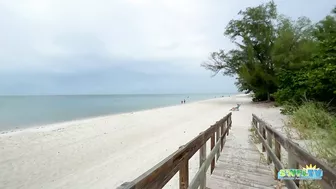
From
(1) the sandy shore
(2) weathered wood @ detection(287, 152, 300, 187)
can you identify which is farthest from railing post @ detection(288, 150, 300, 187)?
(1) the sandy shore

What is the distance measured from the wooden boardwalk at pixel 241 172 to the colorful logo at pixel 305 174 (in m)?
1.10

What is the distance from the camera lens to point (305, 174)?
7.52ft

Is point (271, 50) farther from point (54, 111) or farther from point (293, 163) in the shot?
point (54, 111)

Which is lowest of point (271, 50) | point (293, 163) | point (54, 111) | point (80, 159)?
point (54, 111)

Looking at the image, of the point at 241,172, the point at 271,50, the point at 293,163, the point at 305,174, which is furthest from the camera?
the point at 271,50

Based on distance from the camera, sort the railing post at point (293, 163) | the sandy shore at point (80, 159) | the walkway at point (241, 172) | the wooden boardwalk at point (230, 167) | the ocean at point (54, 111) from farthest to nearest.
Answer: the ocean at point (54, 111) < the sandy shore at point (80, 159) < the walkway at point (241, 172) < the railing post at point (293, 163) < the wooden boardwalk at point (230, 167)

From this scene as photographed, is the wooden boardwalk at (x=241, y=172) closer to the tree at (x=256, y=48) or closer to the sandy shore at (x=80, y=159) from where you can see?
the sandy shore at (x=80, y=159)

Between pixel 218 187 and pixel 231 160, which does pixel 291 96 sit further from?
pixel 218 187

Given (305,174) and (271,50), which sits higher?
(271,50)

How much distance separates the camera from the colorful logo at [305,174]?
202 centimetres

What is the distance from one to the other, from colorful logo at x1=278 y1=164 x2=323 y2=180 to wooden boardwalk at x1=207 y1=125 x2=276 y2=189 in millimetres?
1103

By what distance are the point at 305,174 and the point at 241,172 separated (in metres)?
2.31

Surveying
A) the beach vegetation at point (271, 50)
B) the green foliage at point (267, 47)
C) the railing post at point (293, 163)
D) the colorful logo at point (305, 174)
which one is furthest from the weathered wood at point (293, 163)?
the green foliage at point (267, 47)

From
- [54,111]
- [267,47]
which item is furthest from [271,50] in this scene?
[54,111]
